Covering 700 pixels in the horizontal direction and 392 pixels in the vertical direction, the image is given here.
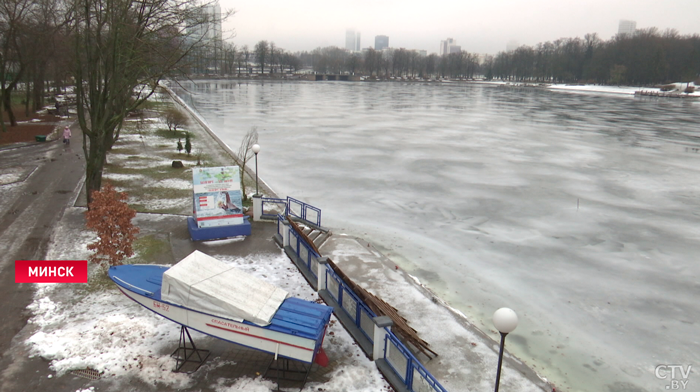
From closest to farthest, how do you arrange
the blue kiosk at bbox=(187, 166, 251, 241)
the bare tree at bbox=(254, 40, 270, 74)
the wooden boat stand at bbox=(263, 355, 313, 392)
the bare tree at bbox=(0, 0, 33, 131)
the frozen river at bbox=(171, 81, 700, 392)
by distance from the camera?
the wooden boat stand at bbox=(263, 355, 313, 392), the frozen river at bbox=(171, 81, 700, 392), the blue kiosk at bbox=(187, 166, 251, 241), the bare tree at bbox=(0, 0, 33, 131), the bare tree at bbox=(254, 40, 270, 74)

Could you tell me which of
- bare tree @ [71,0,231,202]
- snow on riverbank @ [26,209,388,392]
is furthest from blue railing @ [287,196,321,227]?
bare tree @ [71,0,231,202]

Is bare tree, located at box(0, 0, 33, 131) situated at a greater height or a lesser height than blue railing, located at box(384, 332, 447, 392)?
greater

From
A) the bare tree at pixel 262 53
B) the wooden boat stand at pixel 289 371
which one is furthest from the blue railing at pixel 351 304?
the bare tree at pixel 262 53

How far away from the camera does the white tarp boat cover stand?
8156mm

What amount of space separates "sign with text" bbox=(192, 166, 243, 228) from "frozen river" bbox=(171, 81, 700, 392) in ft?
13.4

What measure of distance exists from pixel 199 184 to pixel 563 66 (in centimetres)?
18672

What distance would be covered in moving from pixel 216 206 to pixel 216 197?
315 millimetres

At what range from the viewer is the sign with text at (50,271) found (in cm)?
1226

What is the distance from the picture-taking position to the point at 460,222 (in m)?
18.4

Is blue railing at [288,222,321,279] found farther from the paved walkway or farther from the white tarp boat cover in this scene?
the white tarp boat cover

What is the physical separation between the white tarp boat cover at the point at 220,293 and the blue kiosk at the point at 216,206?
6.86 meters

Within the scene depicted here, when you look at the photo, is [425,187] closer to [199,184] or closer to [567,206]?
[567,206]

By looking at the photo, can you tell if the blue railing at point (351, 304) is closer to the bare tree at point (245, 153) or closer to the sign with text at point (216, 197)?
the sign with text at point (216, 197)

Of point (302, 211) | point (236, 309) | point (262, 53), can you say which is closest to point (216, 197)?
point (302, 211)
